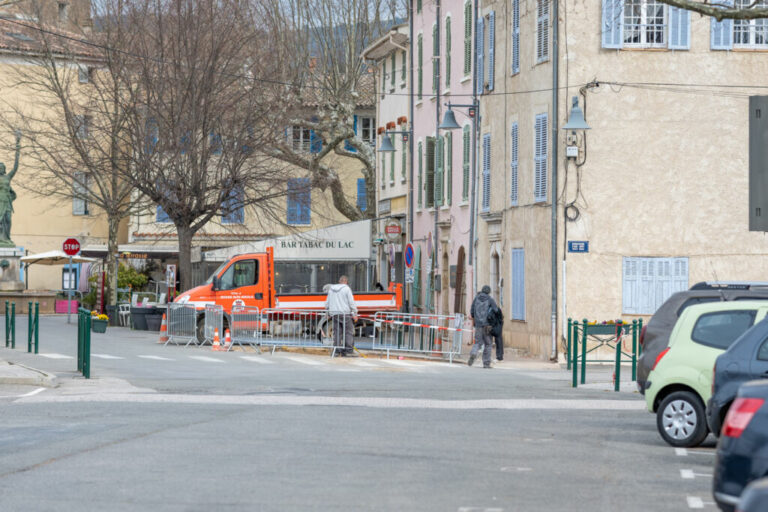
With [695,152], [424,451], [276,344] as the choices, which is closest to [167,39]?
[276,344]

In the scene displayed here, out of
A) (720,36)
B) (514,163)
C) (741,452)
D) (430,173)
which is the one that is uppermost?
(720,36)

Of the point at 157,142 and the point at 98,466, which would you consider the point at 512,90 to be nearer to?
the point at 157,142

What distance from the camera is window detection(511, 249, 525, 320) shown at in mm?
34594

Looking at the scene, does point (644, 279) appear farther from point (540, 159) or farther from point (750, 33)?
point (750, 33)

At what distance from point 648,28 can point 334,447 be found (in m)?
21.1

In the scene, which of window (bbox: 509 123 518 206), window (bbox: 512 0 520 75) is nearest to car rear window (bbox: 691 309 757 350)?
window (bbox: 509 123 518 206)

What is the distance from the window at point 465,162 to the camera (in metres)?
40.8

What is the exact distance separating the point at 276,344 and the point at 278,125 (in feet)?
49.8

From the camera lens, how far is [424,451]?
42.1 ft

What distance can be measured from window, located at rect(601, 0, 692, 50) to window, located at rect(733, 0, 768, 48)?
108cm

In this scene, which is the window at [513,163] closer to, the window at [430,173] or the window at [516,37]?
the window at [516,37]

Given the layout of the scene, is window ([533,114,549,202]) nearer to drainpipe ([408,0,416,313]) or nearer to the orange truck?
the orange truck

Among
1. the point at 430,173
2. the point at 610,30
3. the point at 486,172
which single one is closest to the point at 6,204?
the point at 430,173

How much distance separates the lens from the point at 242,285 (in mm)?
37875
